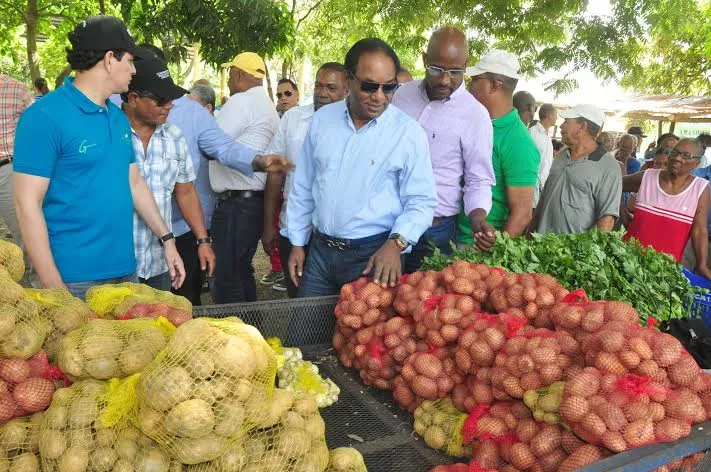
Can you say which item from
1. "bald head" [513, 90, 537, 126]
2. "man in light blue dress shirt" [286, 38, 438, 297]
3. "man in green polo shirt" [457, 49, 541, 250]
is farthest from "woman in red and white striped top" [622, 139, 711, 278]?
"man in light blue dress shirt" [286, 38, 438, 297]

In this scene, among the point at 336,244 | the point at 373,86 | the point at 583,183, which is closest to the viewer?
the point at 373,86

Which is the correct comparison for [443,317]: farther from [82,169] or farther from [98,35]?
[98,35]

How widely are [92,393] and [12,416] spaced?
0.97ft

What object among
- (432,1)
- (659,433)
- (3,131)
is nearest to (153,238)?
(659,433)

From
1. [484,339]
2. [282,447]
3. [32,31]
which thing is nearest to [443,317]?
[484,339]

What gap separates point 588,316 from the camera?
222 centimetres

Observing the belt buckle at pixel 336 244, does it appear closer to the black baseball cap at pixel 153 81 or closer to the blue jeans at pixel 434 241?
the blue jeans at pixel 434 241

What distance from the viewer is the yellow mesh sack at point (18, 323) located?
6.07 ft

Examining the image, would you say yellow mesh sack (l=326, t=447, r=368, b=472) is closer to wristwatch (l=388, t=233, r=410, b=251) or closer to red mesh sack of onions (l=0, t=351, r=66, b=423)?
red mesh sack of onions (l=0, t=351, r=66, b=423)

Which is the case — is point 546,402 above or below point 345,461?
above

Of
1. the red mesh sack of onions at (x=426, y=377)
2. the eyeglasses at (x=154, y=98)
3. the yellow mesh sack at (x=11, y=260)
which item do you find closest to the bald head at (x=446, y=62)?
the eyeglasses at (x=154, y=98)

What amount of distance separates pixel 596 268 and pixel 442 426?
1.47 metres

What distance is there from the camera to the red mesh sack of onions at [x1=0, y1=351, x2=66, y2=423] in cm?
184

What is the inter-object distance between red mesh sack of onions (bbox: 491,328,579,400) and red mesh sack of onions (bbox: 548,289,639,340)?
0.24 ft
